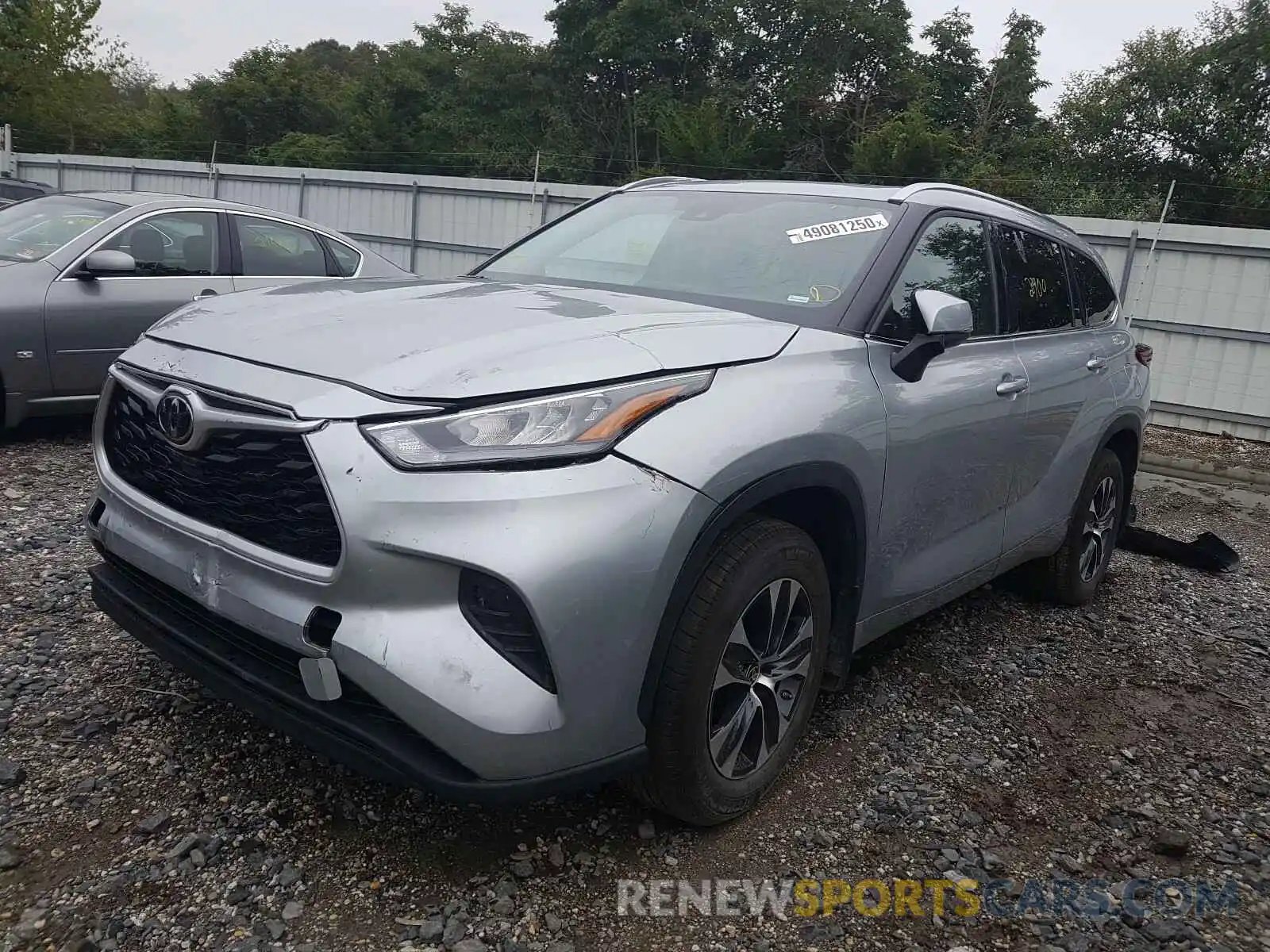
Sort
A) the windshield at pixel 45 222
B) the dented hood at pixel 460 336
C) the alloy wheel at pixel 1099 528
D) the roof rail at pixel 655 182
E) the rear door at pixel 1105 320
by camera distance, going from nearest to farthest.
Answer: the dented hood at pixel 460 336 → the roof rail at pixel 655 182 → the rear door at pixel 1105 320 → the alloy wheel at pixel 1099 528 → the windshield at pixel 45 222

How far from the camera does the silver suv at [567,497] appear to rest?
79.5 inches

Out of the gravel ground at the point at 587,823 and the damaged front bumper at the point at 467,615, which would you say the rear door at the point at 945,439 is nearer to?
the gravel ground at the point at 587,823

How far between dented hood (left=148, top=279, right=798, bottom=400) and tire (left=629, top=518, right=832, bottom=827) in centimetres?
50

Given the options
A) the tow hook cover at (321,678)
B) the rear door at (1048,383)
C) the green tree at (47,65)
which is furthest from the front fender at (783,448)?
the green tree at (47,65)

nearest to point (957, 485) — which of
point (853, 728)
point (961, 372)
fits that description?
point (961, 372)

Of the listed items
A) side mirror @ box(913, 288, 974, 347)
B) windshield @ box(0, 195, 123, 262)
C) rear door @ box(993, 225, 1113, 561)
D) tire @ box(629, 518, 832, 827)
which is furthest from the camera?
windshield @ box(0, 195, 123, 262)

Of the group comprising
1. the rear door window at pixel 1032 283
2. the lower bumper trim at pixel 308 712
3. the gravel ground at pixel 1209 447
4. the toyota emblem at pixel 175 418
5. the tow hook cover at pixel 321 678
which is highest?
the rear door window at pixel 1032 283

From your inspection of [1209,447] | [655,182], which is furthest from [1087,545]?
[1209,447]

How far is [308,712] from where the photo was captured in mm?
2143

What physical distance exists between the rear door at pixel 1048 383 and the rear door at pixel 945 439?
0.13 m

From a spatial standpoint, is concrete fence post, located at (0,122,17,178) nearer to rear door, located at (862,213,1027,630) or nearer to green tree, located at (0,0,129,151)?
green tree, located at (0,0,129,151)

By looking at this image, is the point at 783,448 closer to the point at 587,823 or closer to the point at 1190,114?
the point at 587,823

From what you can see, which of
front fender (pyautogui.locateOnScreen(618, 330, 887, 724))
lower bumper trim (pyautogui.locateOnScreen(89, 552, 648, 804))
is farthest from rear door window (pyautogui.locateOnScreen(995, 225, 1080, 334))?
lower bumper trim (pyautogui.locateOnScreen(89, 552, 648, 804))

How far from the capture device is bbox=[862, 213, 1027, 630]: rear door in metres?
2.95
